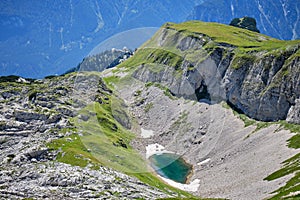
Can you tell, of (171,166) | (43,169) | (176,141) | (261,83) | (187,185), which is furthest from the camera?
(176,141)

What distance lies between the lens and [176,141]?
177375 millimetres

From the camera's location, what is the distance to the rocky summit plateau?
101m

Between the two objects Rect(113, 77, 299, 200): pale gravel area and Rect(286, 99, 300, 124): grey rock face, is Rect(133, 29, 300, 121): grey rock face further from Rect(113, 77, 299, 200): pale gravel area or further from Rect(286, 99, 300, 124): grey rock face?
Rect(113, 77, 299, 200): pale gravel area

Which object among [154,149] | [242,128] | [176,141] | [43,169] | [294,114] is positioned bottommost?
[294,114]

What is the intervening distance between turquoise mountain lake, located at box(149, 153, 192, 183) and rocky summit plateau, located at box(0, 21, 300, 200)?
2555mm

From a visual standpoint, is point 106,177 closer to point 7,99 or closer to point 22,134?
point 22,134

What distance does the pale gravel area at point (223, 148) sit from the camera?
112 m

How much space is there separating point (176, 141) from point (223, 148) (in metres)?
31.1

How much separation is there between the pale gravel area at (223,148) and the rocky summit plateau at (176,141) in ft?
1.58

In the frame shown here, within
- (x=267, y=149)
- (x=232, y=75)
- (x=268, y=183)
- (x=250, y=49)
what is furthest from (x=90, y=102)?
(x=268, y=183)

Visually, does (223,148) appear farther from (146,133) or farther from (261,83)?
(146,133)

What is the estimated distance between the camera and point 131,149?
536 ft

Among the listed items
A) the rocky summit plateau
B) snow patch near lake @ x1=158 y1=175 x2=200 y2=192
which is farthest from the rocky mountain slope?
snow patch near lake @ x1=158 y1=175 x2=200 y2=192

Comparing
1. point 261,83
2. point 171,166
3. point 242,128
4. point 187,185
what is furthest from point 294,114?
→ point 171,166
